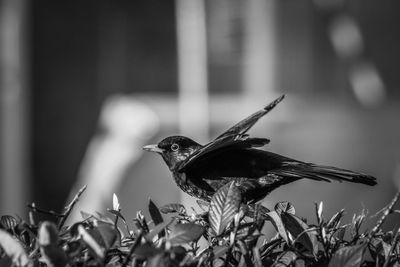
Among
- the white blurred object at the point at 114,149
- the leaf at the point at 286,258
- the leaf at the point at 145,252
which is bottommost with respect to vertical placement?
the white blurred object at the point at 114,149

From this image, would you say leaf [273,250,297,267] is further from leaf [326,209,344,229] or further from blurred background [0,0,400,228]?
blurred background [0,0,400,228]

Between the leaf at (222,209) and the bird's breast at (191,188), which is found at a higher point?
the leaf at (222,209)

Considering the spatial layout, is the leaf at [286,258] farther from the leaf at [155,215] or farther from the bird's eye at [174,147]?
the bird's eye at [174,147]

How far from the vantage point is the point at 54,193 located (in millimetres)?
11672

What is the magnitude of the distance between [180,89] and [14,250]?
8734 mm

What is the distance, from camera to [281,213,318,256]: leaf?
175 cm

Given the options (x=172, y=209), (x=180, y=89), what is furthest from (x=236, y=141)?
(x=180, y=89)

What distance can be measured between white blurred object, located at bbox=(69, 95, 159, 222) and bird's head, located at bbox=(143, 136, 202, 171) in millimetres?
5103

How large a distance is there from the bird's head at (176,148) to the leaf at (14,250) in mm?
1094

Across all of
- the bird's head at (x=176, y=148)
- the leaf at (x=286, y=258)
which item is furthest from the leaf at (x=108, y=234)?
the bird's head at (x=176, y=148)

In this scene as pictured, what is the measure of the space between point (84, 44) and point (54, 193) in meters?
2.03

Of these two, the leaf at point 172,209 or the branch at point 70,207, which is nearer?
the branch at point 70,207

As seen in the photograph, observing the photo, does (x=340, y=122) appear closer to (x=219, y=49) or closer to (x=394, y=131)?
(x=394, y=131)

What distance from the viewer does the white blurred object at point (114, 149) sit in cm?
826
